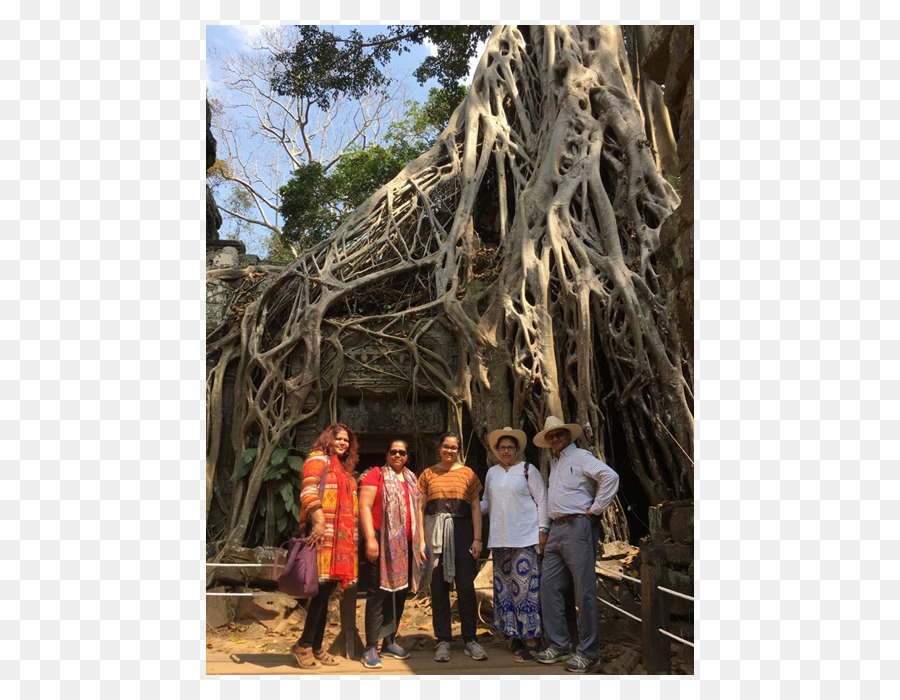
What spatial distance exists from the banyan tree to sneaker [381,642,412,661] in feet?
7.75

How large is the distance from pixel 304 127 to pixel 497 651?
15.1 meters

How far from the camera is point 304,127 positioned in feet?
55.7

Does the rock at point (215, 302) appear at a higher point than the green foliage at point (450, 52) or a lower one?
lower

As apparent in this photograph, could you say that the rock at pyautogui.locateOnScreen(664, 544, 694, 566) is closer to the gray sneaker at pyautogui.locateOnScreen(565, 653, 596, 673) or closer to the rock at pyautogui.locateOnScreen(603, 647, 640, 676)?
the rock at pyautogui.locateOnScreen(603, 647, 640, 676)

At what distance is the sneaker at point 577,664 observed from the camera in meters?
3.27

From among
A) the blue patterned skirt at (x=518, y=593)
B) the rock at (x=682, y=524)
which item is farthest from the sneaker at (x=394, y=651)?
the rock at (x=682, y=524)

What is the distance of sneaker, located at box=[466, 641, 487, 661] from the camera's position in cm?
358

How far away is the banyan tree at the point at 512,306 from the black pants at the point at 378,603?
228 cm

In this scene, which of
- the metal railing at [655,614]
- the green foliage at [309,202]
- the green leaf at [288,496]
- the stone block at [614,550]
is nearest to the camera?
the metal railing at [655,614]

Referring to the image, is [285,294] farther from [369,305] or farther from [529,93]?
[529,93]

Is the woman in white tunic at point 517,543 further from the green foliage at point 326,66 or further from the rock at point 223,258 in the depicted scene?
the green foliage at point 326,66

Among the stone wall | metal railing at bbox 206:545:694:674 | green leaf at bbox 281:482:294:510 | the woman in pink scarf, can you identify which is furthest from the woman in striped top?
green leaf at bbox 281:482:294:510

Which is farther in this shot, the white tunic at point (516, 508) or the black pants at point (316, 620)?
the white tunic at point (516, 508)

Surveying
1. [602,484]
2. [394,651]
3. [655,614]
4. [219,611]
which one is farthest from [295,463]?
[655,614]
